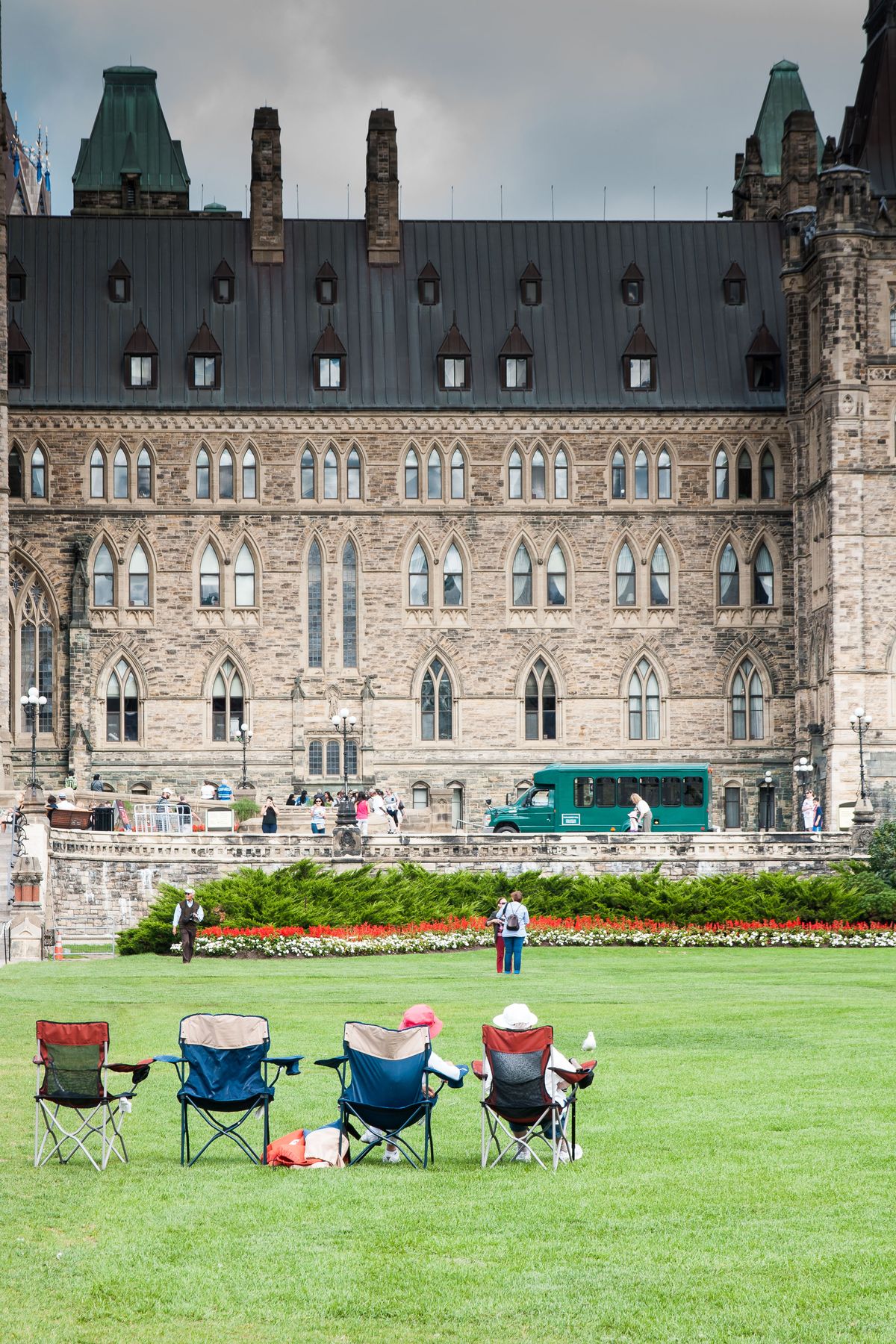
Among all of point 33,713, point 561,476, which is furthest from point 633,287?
point 33,713

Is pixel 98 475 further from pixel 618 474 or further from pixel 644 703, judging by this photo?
pixel 644 703

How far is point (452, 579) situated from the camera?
58.3 m

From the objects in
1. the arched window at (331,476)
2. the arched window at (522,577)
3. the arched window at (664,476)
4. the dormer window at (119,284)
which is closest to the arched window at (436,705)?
the arched window at (522,577)

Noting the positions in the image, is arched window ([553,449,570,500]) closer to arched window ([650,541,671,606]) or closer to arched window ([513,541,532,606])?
arched window ([513,541,532,606])

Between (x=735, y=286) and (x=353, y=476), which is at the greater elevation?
(x=735, y=286)

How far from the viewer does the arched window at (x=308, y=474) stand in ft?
191

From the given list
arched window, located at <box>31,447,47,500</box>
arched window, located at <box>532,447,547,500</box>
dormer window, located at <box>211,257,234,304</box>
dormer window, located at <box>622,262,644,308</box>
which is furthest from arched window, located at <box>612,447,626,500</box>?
arched window, located at <box>31,447,47,500</box>

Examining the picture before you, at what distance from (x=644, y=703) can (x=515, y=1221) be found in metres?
46.9

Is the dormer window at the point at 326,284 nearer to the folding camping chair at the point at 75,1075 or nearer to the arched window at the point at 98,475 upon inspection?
the arched window at the point at 98,475

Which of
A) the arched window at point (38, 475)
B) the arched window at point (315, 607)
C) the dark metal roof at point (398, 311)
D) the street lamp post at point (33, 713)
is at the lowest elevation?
the street lamp post at point (33, 713)

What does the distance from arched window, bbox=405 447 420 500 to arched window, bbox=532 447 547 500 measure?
333cm

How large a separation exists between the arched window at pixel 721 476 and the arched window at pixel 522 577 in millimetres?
5891

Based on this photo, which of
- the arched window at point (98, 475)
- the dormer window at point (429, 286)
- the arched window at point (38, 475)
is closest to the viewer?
the arched window at point (38, 475)

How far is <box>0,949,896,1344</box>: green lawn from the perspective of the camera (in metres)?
9.99
